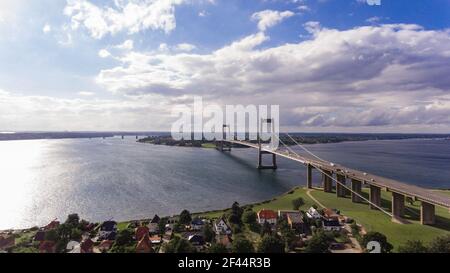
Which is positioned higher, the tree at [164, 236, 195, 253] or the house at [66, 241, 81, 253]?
the tree at [164, 236, 195, 253]

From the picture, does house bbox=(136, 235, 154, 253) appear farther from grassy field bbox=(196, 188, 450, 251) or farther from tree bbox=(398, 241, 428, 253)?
tree bbox=(398, 241, 428, 253)

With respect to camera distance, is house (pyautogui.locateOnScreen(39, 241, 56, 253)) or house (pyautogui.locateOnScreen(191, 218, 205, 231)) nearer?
house (pyautogui.locateOnScreen(39, 241, 56, 253))

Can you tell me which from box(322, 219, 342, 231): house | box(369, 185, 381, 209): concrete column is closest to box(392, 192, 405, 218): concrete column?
box(369, 185, 381, 209): concrete column

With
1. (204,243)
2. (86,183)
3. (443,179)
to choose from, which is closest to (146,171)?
(86,183)

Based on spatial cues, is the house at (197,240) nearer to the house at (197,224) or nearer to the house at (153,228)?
the house at (197,224)

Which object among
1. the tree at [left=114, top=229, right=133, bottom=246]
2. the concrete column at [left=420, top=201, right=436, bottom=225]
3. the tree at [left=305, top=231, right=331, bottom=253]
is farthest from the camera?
the concrete column at [left=420, top=201, right=436, bottom=225]
